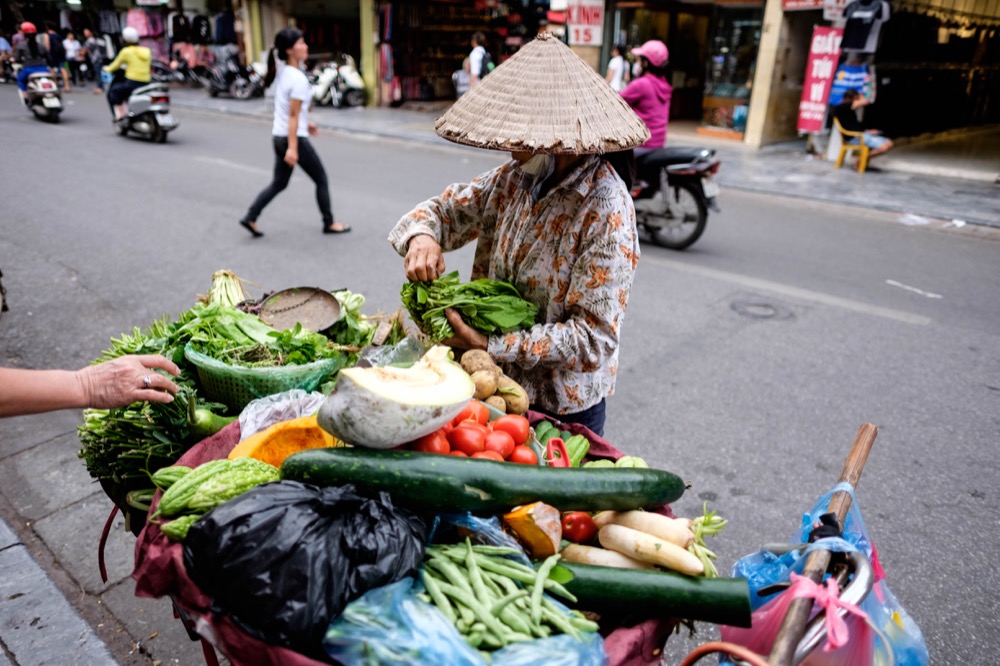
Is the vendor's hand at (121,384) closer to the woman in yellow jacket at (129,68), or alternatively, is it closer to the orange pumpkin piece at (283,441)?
the orange pumpkin piece at (283,441)

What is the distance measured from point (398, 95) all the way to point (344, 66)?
5.41 feet

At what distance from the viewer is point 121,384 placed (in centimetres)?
177

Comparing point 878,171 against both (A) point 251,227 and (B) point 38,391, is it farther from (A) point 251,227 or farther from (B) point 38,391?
(B) point 38,391

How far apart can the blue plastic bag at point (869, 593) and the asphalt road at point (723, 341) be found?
1.07 metres

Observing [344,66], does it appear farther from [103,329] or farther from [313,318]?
[313,318]

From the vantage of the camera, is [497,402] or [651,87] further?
[651,87]

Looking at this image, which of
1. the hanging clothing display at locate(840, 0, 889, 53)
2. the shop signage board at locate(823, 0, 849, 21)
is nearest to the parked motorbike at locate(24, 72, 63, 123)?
the shop signage board at locate(823, 0, 849, 21)

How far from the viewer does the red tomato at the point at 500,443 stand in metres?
1.71

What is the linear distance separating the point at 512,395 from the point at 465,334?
0.81ft

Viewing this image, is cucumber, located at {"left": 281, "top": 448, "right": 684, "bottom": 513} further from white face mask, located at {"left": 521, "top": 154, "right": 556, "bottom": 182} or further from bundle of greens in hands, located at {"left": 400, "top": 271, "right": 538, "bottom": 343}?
white face mask, located at {"left": 521, "top": 154, "right": 556, "bottom": 182}

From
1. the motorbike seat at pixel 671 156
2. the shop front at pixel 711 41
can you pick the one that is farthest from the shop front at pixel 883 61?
the motorbike seat at pixel 671 156

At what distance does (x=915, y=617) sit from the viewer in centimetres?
273

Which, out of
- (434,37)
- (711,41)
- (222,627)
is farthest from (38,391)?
(434,37)

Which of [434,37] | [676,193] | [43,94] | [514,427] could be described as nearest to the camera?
[514,427]
